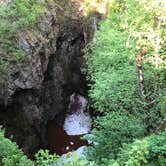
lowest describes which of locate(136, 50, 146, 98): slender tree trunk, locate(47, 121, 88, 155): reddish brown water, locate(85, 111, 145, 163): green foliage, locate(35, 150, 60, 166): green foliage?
locate(47, 121, 88, 155): reddish brown water

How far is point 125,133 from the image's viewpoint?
13469mm

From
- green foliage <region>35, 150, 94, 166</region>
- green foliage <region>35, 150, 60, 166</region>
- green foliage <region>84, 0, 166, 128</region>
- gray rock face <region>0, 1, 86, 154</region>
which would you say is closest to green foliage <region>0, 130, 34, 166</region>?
green foliage <region>35, 150, 60, 166</region>

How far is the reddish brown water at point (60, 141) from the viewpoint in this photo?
22312mm

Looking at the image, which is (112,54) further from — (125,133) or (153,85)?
(125,133)

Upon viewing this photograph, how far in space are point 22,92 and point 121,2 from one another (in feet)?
28.9

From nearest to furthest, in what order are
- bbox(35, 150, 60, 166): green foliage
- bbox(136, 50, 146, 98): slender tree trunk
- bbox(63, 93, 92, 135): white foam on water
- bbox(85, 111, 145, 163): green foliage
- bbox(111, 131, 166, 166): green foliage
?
bbox(111, 131, 166, 166): green foliage, bbox(35, 150, 60, 166): green foliage, bbox(85, 111, 145, 163): green foliage, bbox(136, 50, 146, 98): slender tree trunk, bbox(63, 93, 92, 135): white foam on water

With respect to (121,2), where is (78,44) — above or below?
below

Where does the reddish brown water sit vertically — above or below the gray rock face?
below

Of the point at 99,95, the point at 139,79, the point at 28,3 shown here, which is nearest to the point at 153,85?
the point at 139,79

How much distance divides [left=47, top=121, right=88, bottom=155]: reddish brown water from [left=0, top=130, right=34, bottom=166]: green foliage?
869cm

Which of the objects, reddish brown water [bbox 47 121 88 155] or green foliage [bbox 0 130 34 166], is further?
reddish brown water [bbox 47 121 88 155]

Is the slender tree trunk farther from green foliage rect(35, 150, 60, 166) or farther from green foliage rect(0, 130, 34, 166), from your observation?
green foliage rect(35, 150, 60, 166)

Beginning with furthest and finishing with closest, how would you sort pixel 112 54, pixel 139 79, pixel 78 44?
pixel 78 44, pixel 112 54, pixel 139 79

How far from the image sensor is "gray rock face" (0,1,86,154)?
19.9 m
